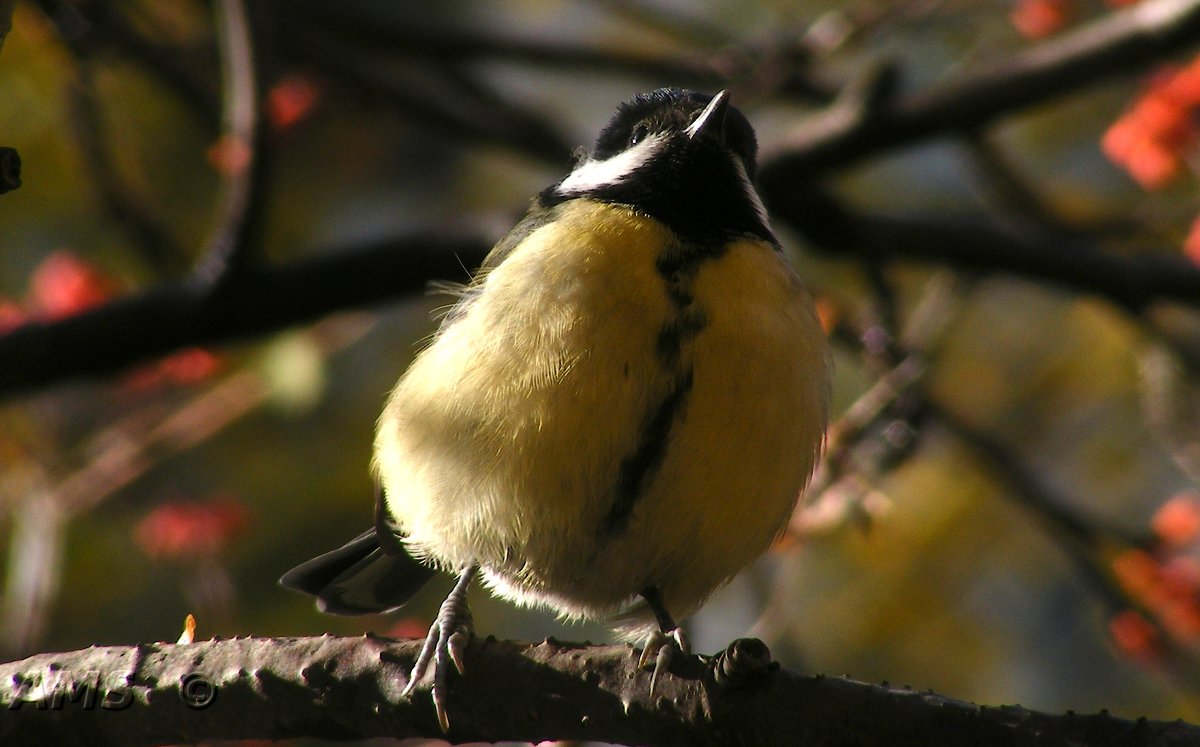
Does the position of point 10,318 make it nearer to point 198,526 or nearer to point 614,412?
point 198,526

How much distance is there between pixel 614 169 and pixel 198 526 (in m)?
2.08

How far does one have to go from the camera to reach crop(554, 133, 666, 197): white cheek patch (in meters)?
3.24

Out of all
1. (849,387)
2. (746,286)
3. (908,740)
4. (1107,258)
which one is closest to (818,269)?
(849,387)

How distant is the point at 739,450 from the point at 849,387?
157 inches

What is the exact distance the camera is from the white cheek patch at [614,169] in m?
3.24

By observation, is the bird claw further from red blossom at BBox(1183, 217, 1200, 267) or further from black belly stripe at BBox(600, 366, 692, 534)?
red blossom at BBox(1183, 217, 1200, 267)

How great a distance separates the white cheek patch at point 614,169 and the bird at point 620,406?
22 millimetres

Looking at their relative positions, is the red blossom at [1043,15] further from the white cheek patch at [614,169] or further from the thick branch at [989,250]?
the white cheek patch at [614,169]

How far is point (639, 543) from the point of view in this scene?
287cm

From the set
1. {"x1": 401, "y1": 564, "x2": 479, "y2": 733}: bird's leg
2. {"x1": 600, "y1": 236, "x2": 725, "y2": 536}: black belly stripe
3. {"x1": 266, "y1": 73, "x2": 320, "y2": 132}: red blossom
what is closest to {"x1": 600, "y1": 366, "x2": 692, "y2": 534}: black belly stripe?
{"x1": 600, "y1": 236, "x2": 725, "y2": 536}: black belly stripe

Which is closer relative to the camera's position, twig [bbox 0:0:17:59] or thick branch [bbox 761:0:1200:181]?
twig [bbox 0:0:17:59]

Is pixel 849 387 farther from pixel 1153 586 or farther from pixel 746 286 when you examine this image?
pixel 746 286

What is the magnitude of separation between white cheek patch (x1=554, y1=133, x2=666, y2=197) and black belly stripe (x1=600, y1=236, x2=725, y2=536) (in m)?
0.49

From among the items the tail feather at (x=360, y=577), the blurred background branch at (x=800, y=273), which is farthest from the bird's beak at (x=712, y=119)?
the tail feather at (x=360, y=577)
